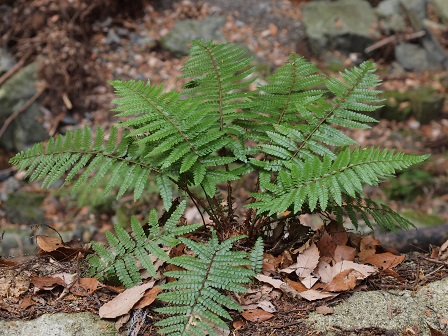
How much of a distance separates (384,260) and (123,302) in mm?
1430

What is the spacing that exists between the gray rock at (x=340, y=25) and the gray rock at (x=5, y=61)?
510 cm

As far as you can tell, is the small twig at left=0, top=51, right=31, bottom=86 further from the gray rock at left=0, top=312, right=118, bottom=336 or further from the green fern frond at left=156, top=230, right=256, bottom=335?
the green fern frond at left=156, top=230, right=256, bottom=335

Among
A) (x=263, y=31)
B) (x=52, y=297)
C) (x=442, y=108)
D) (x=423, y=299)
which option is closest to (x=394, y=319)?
(x=423, y=299)

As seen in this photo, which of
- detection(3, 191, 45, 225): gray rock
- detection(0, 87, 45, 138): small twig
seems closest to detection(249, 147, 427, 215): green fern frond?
detection(3, 191, 45, 225): gray rock

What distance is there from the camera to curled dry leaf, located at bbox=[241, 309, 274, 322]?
2219mm

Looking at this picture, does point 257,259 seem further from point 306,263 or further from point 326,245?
point 326,245

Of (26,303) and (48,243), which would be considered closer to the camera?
(26,303)

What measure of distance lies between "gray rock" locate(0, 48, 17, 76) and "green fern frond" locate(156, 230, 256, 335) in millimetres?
6461

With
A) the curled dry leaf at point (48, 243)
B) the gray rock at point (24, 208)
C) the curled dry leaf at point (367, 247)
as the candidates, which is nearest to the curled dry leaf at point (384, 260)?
the curled dry leaf at point (367, 247)

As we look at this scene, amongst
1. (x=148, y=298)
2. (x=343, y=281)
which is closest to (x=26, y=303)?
(x=148, y=298)

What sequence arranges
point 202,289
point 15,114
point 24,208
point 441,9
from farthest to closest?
point 441,9
point 15,114
point 24,208
point 202,289

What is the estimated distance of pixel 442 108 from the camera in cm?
814

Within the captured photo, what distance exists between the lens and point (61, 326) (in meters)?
2.19

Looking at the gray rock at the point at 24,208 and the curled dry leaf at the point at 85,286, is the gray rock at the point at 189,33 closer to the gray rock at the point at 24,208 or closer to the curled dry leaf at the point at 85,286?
the gray rock at the point at 24,208
